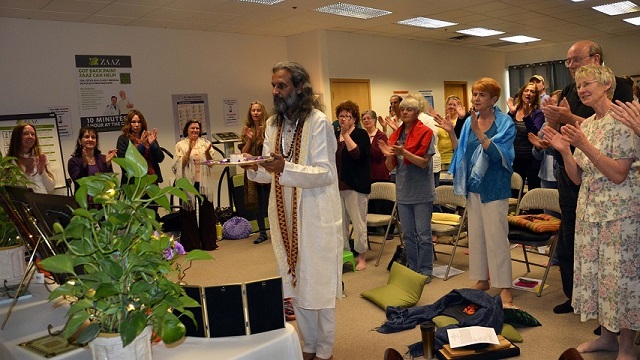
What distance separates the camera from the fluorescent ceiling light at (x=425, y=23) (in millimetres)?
9094

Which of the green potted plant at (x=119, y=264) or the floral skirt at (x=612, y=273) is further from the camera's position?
the floral skirt at (x=612, y=273)

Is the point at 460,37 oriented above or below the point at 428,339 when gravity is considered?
above

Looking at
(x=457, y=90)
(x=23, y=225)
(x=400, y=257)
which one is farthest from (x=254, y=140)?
(x=457, y=90)

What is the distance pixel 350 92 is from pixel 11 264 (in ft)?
25.5

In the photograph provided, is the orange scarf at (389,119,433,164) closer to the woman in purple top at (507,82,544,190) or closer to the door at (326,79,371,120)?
the woman in purple top at (507,82,544,190)

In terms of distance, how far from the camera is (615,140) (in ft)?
8.76

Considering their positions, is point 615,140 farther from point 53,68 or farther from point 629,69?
point 629,69

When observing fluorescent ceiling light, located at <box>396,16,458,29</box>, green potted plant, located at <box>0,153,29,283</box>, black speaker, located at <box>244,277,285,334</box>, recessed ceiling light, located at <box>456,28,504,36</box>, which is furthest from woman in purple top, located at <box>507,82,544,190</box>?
recessed ceiling light, located at <box>456,28,504,36</box>

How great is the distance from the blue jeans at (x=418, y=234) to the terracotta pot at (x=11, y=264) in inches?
114

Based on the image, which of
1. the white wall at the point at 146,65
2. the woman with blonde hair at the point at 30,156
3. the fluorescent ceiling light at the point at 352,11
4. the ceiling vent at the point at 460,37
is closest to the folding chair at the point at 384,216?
the woman with blonde hair at the point at 30,156

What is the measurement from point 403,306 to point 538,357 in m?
1.06

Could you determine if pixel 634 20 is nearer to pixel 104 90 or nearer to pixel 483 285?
pixel 483 285

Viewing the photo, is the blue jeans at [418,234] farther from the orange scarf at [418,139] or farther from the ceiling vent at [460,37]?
the ceiling vent at [460,37]

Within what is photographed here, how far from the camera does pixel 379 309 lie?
4000 millimetres
